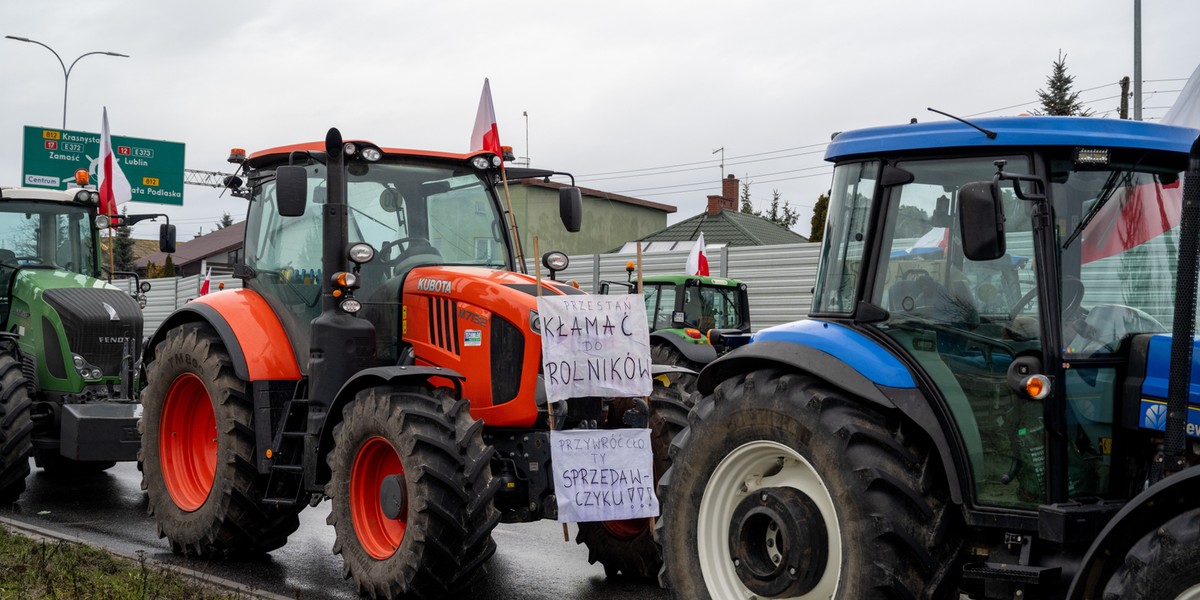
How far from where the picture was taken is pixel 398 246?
7691mm

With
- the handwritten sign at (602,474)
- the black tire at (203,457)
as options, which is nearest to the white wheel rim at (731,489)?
the handwritten sign at (602,474)

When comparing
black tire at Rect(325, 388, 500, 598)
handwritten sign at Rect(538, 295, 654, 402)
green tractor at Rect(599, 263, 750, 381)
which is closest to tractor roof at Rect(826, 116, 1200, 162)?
handwritten sign at Rect(538, 295, 654, 402)

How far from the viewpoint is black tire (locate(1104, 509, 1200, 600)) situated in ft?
12.7

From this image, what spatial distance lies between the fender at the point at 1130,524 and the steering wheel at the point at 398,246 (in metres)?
4.67

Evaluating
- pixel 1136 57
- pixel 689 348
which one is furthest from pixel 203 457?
pixel 1136 57

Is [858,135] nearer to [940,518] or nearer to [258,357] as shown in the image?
[940,518]

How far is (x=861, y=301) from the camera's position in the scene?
209 inches

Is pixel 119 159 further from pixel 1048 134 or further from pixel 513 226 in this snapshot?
pixel 1048 134

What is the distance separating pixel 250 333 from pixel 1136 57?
15272 millimetres

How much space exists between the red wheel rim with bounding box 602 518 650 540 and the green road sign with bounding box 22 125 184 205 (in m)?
26.5

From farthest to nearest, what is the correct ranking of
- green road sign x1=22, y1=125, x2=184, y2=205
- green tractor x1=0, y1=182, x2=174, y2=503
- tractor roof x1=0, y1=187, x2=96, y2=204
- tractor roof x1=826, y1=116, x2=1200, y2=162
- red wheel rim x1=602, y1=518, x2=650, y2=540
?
green road sign x1=22, y1=125, x2=184, y2=205, tractor roof x1=0, y1=187, x2=96, y2=204, green tractor x1=0, y1=182, x2=174, y2=503, red wheel rim x1=602, y1=518, x2=650, y2=540, tractor roof x1=826, y1=116, x2=1200, y2=162

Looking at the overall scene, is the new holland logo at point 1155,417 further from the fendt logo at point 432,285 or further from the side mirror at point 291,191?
the side mirror at point 291,191

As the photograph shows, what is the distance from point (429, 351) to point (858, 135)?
3123mm

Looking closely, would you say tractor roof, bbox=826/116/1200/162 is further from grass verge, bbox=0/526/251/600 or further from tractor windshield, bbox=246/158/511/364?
grass verge, bbox=0/526/251/600
